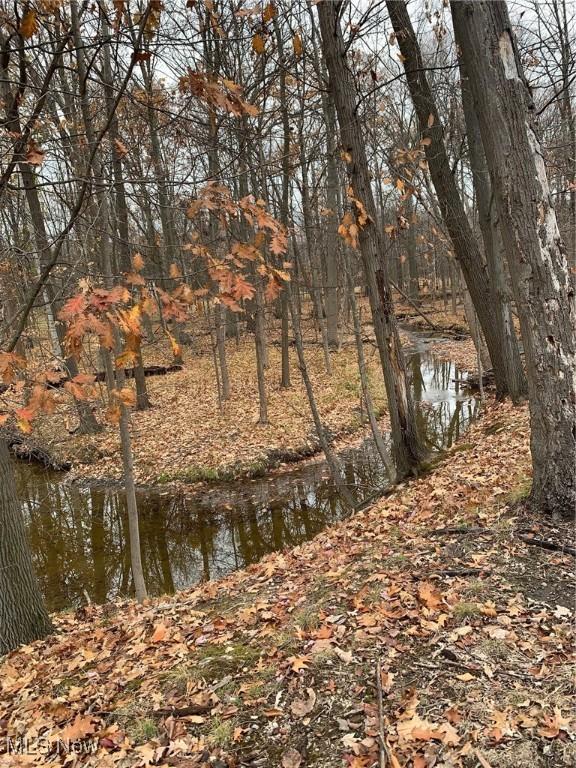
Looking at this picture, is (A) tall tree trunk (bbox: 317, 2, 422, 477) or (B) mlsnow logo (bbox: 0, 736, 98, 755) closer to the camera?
(B) mlsnow logo (bbox: 0, 736, 98, 755)

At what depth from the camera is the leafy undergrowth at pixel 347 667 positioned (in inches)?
94.5

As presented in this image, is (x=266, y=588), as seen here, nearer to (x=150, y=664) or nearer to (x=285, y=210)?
(x=150, y=664)

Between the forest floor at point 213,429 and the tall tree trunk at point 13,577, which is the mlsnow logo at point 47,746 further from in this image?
the forest floor at point 213,429

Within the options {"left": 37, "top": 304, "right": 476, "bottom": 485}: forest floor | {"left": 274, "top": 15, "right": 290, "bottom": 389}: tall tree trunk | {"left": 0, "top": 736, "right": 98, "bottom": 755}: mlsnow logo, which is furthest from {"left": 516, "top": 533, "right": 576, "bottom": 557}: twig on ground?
{"left": 37, "top": 304, "right": 476, "bottom": 485}: forest floor

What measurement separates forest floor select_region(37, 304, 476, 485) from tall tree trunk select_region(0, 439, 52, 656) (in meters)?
3.59

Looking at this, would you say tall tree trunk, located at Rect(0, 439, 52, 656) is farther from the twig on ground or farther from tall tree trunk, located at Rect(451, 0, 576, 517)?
tall tree trunk, located at Rect(451, 0, 576, 517)

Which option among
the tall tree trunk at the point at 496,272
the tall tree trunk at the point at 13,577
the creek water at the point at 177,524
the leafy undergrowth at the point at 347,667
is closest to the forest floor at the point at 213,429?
the creek water at the point at 177,524

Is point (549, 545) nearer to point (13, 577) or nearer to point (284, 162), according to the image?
point (13, 577)

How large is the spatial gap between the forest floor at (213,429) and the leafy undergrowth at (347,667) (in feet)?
16.5

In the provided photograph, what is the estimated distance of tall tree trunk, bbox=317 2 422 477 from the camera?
235 inches

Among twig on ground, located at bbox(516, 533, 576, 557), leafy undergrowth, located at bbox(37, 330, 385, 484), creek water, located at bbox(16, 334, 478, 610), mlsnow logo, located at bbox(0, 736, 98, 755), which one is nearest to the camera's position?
mlsnow logo, located at bbox(0, 736, 98, 755)

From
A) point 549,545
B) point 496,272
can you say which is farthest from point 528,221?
point 496,272

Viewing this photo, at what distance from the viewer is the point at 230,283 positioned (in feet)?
9.87

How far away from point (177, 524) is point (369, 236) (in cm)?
601
